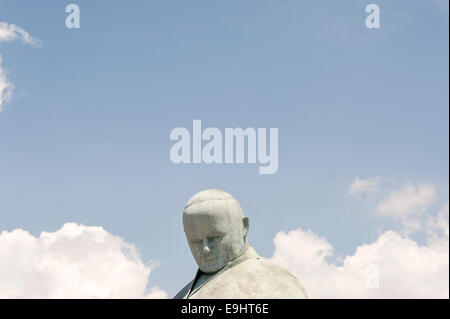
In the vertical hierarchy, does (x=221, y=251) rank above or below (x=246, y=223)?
below

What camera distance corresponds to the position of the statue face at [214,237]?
1497cm

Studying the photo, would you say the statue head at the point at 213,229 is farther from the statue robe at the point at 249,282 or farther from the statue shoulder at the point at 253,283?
the statue shoulder at the point at 253,283

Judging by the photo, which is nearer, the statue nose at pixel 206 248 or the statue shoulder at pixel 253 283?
the statue shoulder at pixel 253 283

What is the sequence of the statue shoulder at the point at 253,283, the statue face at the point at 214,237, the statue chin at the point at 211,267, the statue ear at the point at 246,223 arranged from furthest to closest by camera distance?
the statue ear at the point at 246,223 < the statue chin at the point at 211,267 < the statue face at the point at 214,237 < the statue shoulder at the point at 253,283

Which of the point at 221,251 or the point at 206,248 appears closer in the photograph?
the point at 206,248

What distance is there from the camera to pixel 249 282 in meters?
14.2

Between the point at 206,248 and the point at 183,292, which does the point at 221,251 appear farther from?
the point at 183,292

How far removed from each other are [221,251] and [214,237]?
14.1 inches

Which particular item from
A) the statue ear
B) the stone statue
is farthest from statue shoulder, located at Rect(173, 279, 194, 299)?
the statue ear

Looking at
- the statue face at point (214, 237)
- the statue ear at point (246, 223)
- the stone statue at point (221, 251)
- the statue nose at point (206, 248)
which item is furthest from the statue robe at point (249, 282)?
the statue nose at point (206, 248)

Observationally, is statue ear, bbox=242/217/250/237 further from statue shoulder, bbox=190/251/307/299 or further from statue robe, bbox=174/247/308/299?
statue shoulder, bbox=190/251/307/299

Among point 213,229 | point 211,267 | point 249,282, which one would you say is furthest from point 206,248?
point 249,282
